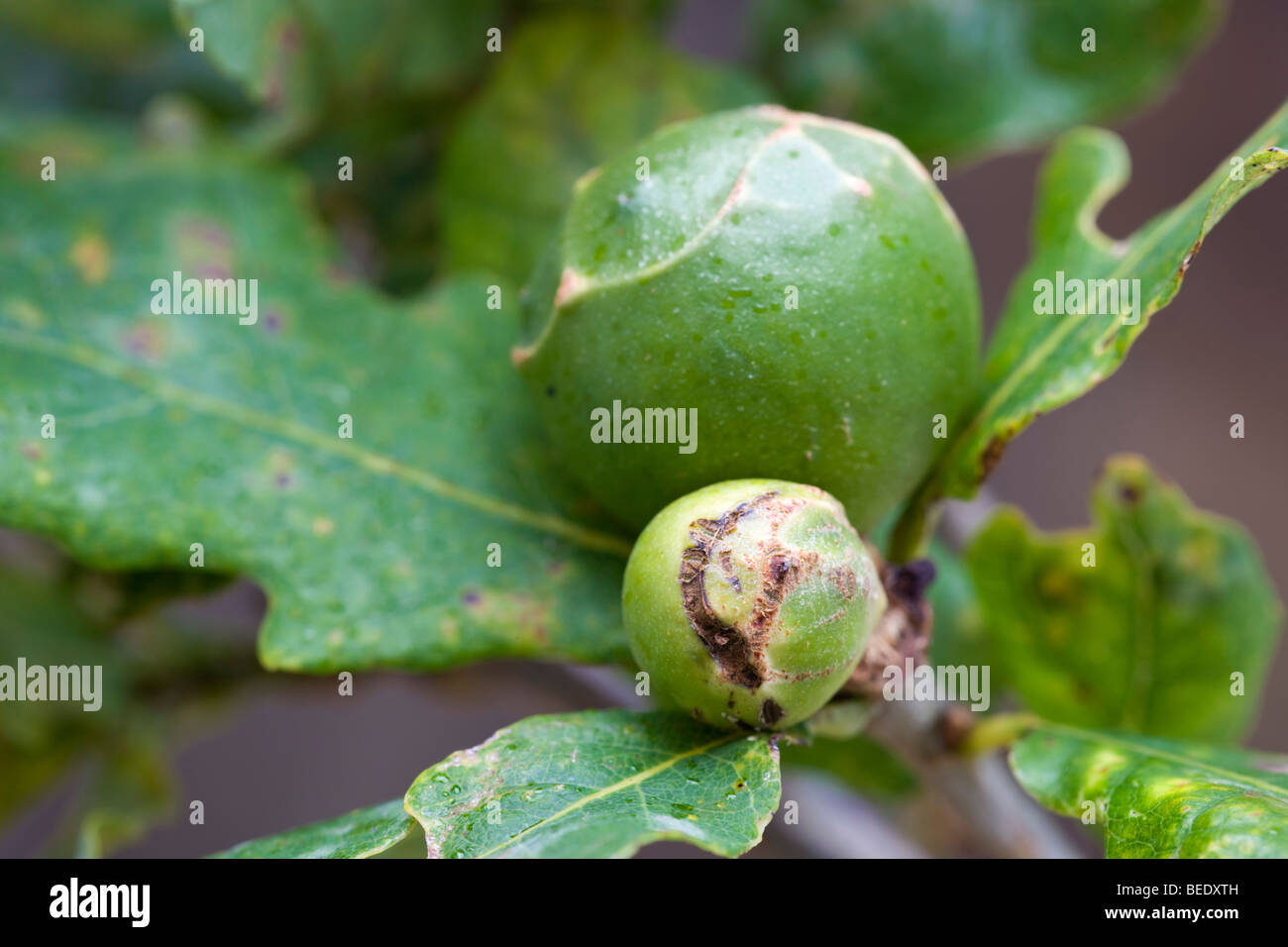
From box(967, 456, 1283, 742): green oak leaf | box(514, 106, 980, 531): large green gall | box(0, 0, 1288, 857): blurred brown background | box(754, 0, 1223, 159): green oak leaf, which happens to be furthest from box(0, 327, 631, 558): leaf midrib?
box(0, 0, 1288, 857): blurred brown background

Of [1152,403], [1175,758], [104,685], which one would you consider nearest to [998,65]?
[1175,758]

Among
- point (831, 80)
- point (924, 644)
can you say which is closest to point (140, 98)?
point (831, 80)

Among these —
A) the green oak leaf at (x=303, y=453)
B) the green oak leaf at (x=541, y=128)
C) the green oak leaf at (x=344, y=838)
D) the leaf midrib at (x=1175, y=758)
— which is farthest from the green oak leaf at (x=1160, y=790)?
the green oak leaf at (x=541, y=128)

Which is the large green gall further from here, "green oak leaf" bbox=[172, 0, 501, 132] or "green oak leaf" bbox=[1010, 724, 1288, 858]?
"green oak leaf" bbox=[172, 0, 501, 132]
